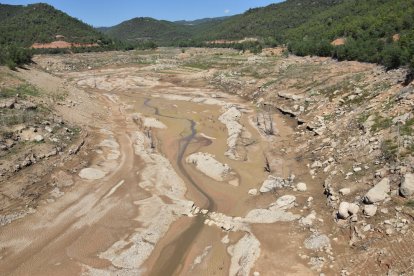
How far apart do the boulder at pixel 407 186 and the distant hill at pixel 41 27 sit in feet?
373

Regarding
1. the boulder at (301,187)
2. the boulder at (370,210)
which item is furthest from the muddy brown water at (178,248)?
the boulder at (370,210)

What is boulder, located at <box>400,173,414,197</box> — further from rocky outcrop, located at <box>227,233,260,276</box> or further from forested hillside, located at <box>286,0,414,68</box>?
forested hillside, located at <box>286,0,414,68</box>

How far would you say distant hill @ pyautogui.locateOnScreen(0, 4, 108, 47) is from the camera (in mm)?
119562

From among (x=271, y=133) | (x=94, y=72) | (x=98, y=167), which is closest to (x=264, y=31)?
(x=94, y=72)

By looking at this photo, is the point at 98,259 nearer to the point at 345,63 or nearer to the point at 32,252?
the point at 32,252

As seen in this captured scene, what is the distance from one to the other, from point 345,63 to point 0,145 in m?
46.5

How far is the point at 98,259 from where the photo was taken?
65.6 feet

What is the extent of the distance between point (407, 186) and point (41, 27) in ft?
431

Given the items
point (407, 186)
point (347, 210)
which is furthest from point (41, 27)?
point (407, 186)

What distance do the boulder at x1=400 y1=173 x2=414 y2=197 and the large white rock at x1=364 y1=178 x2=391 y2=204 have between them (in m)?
0.84

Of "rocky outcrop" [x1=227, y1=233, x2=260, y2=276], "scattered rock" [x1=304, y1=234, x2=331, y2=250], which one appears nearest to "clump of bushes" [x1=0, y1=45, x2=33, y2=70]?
"rocky outcrop" [x1=227, y1=233, x2=260, y2=276]

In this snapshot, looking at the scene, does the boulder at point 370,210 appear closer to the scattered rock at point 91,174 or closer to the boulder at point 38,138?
the scattered rock at point 91,174

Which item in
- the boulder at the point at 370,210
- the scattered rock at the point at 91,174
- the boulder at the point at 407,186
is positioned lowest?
the scattered rock at the point at 91,174

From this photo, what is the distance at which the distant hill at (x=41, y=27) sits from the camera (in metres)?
120
